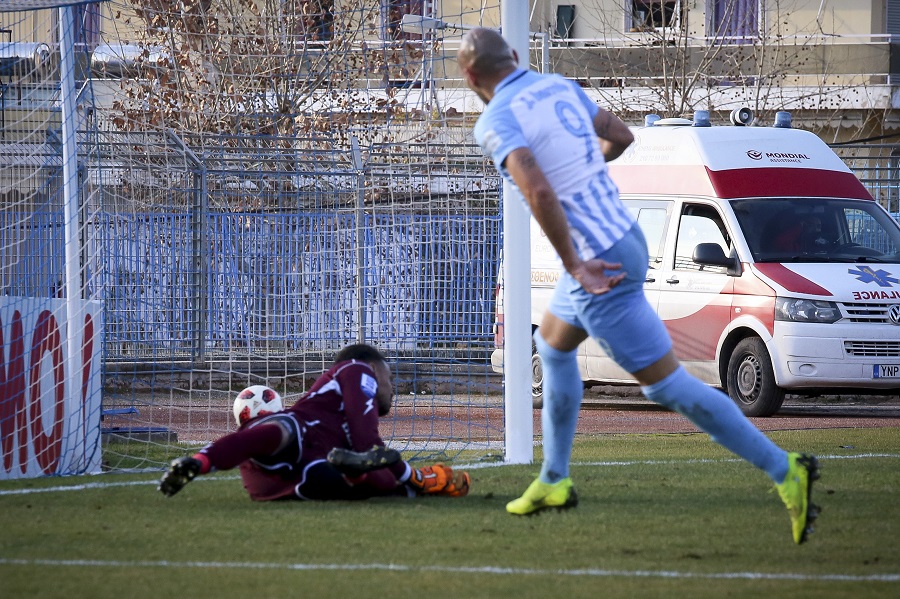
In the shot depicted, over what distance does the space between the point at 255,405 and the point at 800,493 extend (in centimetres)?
283

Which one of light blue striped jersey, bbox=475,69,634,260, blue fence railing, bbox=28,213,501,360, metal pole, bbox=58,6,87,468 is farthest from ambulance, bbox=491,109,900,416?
light blue striped jersey, bbox=475,69,634,260

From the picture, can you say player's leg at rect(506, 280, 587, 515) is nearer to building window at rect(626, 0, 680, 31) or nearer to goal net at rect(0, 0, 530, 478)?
goal net at rect(0, 0, 530, 478)

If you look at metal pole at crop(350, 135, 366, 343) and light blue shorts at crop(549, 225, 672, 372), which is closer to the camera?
light blue shorts at crop(549, 225, 672, 372)

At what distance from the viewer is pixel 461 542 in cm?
554

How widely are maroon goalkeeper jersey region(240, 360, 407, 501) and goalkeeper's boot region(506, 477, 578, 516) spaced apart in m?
0.81

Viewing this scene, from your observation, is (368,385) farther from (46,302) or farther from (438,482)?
(46,302)

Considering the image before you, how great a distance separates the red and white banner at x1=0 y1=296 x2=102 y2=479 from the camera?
774cm

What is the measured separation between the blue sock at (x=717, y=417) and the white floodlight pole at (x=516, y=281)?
8.24ft

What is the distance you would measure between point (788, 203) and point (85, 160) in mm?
7258

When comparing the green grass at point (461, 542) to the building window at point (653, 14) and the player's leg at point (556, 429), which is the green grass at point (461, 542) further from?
the building window at point (653, 14)

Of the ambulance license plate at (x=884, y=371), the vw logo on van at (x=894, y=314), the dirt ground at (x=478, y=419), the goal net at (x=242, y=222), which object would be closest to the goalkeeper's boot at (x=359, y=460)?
the goal net at (x=242, y=222)

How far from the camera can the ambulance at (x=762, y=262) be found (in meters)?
12.5

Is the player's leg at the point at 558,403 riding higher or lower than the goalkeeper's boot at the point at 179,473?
higher

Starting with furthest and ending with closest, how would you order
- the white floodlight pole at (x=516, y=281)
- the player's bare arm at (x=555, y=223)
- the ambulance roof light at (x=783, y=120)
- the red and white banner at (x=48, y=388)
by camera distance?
the ambulance roof light at (x=783, y=120) → the white floodlight pole at (x=516, y=281) → the red and white banner at (x=48, y=388) → the player's bare arm at (x=555, y=223)
